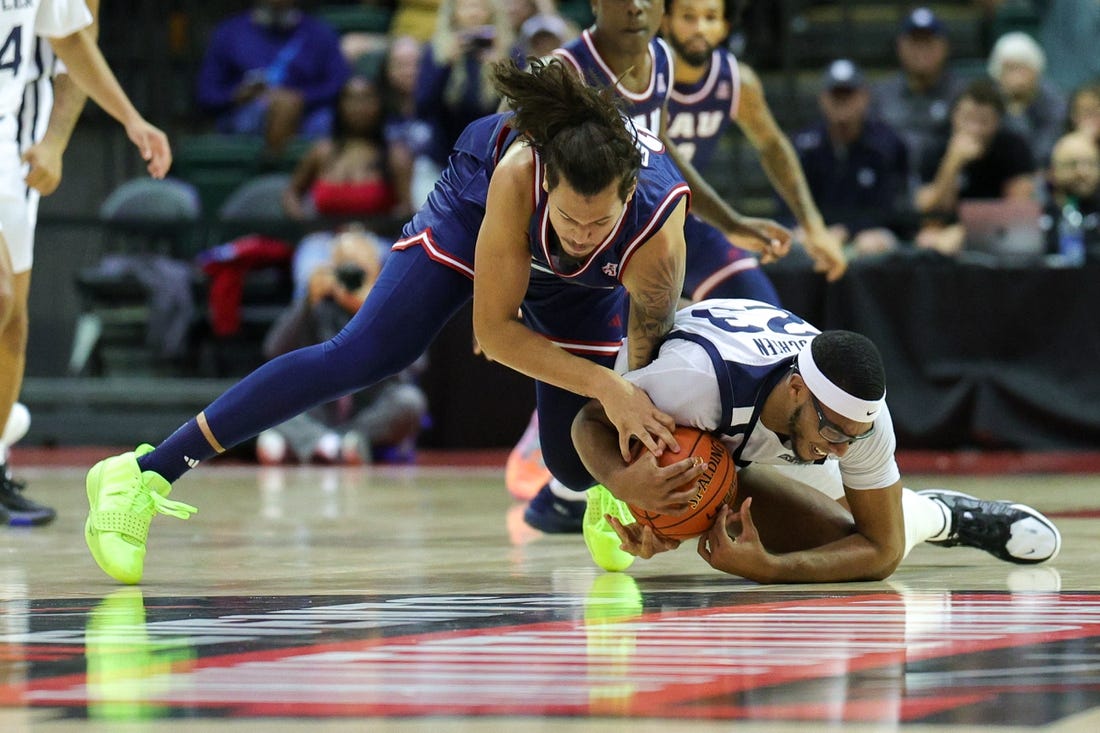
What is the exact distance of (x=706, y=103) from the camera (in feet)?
18.6

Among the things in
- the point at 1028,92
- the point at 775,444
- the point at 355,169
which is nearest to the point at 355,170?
the point at 355,169

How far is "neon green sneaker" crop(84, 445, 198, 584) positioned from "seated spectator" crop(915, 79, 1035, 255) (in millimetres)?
5799

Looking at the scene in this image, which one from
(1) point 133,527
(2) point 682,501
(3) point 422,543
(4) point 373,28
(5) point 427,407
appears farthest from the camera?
(4) point 373,28

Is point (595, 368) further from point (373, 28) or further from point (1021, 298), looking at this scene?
point (373, 28)

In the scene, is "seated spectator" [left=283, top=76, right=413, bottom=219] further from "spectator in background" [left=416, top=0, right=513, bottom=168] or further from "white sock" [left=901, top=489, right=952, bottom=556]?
"white sock" [left=901, top=489, right=952, bottom=556]

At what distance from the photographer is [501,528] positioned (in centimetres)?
560

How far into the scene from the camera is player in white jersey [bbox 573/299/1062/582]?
367 centimetres

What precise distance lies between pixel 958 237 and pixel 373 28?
5.00m

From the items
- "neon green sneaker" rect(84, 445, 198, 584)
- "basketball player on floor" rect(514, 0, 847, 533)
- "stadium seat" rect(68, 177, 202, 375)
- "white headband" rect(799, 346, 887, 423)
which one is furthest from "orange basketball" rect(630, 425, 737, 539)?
"stadium seat" rect(68, 177, 202, 375)

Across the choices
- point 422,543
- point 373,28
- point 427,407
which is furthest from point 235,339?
point 422,543

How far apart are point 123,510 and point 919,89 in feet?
23.8

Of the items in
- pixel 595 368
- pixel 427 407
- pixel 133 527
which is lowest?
pixel 427 407

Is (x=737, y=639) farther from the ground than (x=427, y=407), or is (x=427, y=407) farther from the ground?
(x=737, y=639)

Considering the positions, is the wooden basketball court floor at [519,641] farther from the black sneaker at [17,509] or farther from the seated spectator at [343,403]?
the seated spectator at [343,403]
